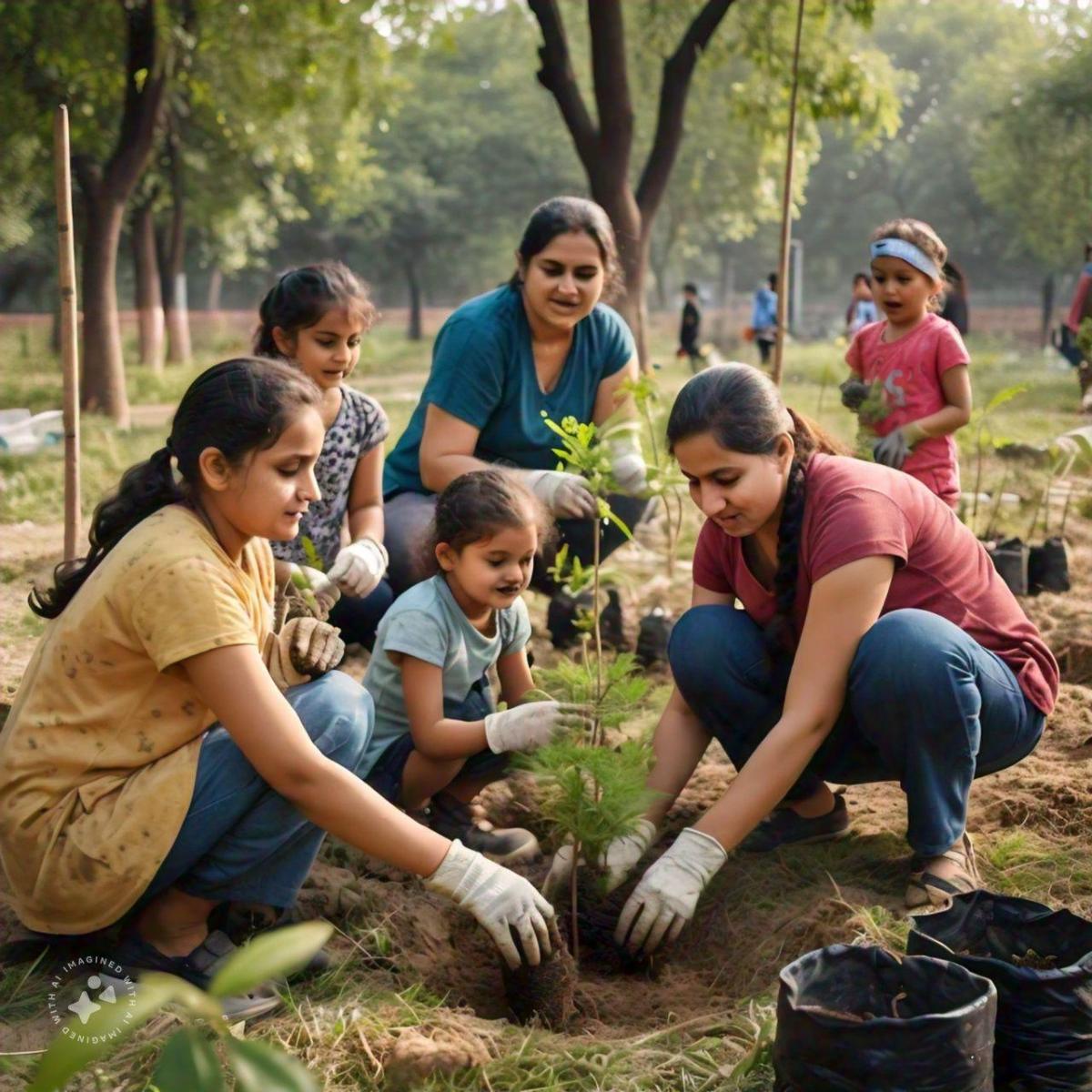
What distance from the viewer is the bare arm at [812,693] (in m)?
2.38

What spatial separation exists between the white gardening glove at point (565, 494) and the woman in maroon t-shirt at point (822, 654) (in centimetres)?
60

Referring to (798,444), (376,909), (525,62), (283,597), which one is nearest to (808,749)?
(798,444)

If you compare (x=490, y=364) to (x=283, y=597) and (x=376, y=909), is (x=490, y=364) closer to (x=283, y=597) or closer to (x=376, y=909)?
(x=283, y=597)

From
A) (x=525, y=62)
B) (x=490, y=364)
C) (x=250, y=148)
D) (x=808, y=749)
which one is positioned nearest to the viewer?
(x=808, y=749)

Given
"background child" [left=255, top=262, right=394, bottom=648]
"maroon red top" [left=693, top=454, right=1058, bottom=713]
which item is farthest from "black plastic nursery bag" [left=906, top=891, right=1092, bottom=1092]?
"background child" [left=255, top=262, right=394, bottom=648]

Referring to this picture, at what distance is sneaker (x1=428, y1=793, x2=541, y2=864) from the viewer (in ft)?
9.62

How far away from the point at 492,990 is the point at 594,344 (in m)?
2.03

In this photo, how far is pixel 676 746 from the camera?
8.99ft

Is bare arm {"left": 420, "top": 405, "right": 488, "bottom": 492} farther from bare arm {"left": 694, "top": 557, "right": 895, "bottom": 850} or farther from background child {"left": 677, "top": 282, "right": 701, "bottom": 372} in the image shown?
background child {"left": 677, "top": 282, "right": 701, "bottom": 372}

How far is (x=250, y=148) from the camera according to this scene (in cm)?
1638

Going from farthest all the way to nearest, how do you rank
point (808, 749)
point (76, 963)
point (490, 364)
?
point (490, 364), point (808, 749), point (76, 963)

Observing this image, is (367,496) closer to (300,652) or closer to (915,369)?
(300,652)

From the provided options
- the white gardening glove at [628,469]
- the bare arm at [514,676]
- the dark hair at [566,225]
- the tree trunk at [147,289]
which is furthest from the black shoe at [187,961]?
the tree trunk at [147,289]

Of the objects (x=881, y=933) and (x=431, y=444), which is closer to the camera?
(x=881, y=933)
